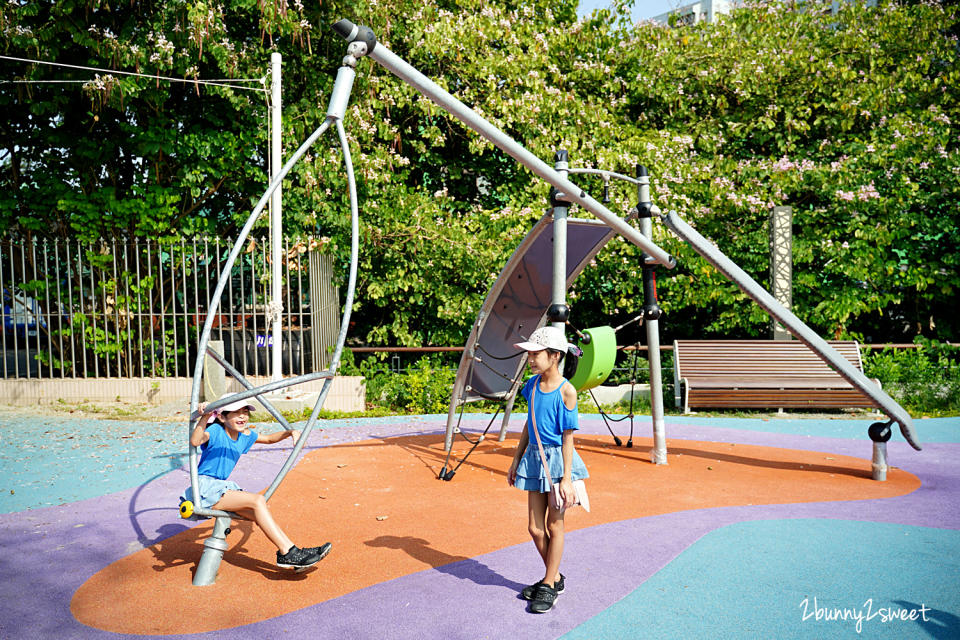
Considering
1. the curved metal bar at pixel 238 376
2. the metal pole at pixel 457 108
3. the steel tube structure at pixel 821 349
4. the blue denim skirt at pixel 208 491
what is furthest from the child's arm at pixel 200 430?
the steel tube structure at pixel 821 349

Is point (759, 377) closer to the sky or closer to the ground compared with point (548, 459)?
closer to the ground

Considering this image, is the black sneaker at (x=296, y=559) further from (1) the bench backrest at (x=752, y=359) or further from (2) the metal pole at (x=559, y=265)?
(1) the bench backrest at (x=752, y=359)

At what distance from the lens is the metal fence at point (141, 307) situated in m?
11.5

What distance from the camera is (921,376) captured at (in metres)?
11.7

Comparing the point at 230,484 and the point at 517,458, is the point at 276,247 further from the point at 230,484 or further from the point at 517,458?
the point at 517,458

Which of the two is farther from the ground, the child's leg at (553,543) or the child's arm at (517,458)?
the child's arm at (517,458)

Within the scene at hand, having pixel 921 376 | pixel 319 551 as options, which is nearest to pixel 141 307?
pixel 319 551

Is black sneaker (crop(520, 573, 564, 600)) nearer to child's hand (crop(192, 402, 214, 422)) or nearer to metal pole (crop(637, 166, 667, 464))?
child's hand (crop(192, 402, 214, 422))

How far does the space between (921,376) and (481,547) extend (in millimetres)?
9986

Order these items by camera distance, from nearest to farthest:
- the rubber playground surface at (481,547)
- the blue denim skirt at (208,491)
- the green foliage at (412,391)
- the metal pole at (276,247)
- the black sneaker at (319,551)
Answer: the rubber playground surface at (481,547) → the blue denim skirt at (208,491) → the black sneaker at (319,551) → the metal pole at (276,247) → the green foliage at (412,391)

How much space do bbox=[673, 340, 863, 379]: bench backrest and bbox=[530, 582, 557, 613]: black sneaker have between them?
8.03 metres

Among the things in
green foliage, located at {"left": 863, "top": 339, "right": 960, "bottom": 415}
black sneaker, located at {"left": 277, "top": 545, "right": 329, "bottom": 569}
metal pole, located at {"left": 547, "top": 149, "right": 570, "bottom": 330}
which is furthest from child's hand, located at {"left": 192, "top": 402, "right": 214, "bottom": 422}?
green foliage, located at {"left": 863, "top": 339, "right": 960, "bottom": 415}

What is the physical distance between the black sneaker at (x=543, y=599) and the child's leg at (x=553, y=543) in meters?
0.04

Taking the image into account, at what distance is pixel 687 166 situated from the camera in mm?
13703
